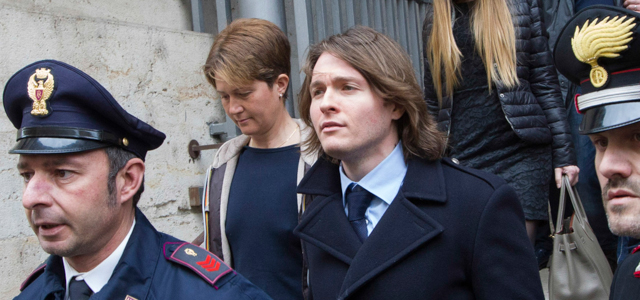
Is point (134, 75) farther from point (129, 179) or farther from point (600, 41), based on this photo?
point (600, 41)

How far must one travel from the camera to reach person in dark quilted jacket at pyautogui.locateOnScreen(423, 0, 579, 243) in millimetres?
2791

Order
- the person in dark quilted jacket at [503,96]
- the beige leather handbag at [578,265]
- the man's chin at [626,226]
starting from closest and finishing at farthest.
Answer: the man's chin at [626,226], the beige leather handbag at [578,265], the person in dark quilted jacket at [503,96]

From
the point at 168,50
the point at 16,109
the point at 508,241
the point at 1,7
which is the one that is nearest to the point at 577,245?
the point at 508,241

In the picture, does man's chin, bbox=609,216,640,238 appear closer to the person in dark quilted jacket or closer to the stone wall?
the person in dark quilted jacket

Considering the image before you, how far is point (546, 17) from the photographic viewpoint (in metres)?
3.38

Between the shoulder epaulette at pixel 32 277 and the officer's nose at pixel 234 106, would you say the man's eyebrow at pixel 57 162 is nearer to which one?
the shoulder epaulette at pixel 32 277

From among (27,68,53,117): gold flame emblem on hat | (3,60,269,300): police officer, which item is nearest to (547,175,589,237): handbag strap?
(3,60,269,300): police officer

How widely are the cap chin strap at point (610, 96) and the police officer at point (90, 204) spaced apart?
108cm

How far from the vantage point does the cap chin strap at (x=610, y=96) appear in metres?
1.62

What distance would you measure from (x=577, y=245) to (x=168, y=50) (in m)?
2.72

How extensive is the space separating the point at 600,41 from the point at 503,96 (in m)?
1.10

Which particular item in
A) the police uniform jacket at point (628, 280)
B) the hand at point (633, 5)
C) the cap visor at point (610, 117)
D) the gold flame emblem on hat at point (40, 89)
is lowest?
the police uniform jacket at point (628, 280)

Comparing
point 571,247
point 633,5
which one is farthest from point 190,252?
point 633,5

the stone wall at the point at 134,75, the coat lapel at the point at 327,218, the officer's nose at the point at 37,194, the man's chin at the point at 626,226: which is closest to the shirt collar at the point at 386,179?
the coat lapel at the point at 327,218
